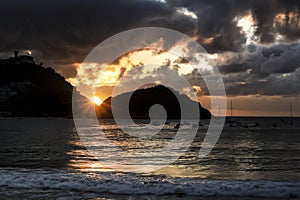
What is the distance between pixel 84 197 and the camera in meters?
19.5

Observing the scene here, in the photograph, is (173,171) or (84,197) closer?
(84,197)

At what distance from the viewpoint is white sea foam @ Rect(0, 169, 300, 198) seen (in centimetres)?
2111

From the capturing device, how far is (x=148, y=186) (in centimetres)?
2206

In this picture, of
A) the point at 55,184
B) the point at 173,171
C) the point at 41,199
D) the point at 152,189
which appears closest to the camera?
the point at 41,199

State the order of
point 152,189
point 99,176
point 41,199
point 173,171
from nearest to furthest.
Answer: point 41,199
point 152,189
point 99,176
point 173,171

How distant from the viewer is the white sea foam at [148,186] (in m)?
21.1

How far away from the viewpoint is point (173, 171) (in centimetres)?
3167

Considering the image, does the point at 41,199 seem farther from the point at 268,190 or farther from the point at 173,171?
the point at 173,171

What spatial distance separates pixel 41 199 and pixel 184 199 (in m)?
7.28

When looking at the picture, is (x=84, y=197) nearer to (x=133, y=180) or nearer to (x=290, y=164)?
(x=133, y=180)

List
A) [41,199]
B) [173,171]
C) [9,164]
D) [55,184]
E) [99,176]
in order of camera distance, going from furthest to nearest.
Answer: [9,164] → [173,171] → [99,176] → [55,184] → [41,199]

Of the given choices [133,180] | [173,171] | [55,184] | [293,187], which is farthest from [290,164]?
[55,184]

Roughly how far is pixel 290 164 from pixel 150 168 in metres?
14.2

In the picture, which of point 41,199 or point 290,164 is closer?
point 41,199
